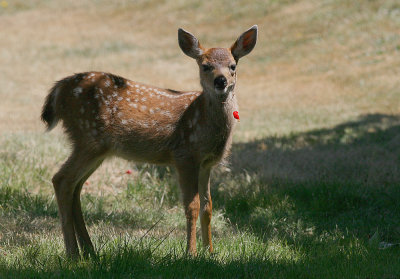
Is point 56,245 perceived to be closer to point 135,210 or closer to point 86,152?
point 86,152

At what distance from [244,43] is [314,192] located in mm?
2298

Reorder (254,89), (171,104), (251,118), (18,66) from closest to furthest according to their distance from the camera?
(171,104), (251,118), (254,89), (18,66)

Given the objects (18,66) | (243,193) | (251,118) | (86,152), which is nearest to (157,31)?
(18,66)

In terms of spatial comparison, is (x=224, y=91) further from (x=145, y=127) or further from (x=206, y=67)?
(x=145, y=127)

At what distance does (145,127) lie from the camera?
574cm

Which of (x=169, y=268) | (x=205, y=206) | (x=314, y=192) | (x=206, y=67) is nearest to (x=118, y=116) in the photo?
(x=206, y=67)

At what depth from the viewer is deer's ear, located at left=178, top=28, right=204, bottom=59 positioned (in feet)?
19.6

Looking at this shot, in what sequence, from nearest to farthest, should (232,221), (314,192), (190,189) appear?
1. (190,189)
2. (232,221)
3. (314,192)

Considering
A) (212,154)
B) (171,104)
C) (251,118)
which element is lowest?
(251,118)

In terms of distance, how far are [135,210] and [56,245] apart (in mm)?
1725

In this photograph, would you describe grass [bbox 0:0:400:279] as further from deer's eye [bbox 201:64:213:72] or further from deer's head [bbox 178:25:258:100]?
deer's eye [bbox 201:64:213:72]

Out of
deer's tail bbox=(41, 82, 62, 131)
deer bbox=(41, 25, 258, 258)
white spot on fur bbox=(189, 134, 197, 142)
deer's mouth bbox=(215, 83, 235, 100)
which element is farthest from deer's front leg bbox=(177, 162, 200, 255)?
deer's tail bbox=(41, 82, 62, 131)

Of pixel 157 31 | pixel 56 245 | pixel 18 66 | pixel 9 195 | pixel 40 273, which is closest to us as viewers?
pixel 40 273

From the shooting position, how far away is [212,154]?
5.71m
